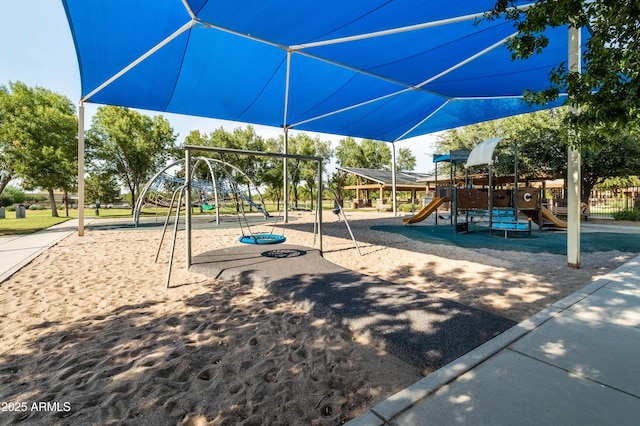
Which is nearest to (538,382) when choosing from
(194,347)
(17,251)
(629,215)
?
(194,347)

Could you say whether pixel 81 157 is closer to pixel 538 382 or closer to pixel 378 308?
pixel 378 308

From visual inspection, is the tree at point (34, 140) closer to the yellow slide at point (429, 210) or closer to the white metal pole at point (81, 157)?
the white metal pole at point (81, 157)

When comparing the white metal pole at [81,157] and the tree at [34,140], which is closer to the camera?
the white metal pole at [81,157]

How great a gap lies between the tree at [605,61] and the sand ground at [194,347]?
6.76 feet

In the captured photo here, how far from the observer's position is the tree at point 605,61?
5.46ft

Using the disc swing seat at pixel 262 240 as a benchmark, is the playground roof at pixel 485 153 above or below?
above

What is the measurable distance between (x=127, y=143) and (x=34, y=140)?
8077 millimetres

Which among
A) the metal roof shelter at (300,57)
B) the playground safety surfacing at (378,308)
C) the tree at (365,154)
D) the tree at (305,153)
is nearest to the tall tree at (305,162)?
the tree at (305,153)

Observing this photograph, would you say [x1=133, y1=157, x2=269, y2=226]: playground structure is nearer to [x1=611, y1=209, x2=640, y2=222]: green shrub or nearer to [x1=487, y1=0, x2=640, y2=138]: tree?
[x1=487, y1=0, x2=640, y2=138]: tree

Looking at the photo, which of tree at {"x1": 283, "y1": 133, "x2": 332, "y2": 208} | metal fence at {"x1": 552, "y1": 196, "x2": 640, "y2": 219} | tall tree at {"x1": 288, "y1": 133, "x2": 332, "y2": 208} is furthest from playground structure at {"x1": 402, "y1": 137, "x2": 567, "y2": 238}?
tall tree at {"x1": 288, "y1": 133, "x2": 332, "y2": 208}

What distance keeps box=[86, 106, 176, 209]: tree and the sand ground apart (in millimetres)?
21814

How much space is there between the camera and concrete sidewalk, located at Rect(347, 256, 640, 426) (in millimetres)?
1563

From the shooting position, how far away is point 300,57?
7.38 m

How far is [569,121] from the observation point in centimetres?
208
